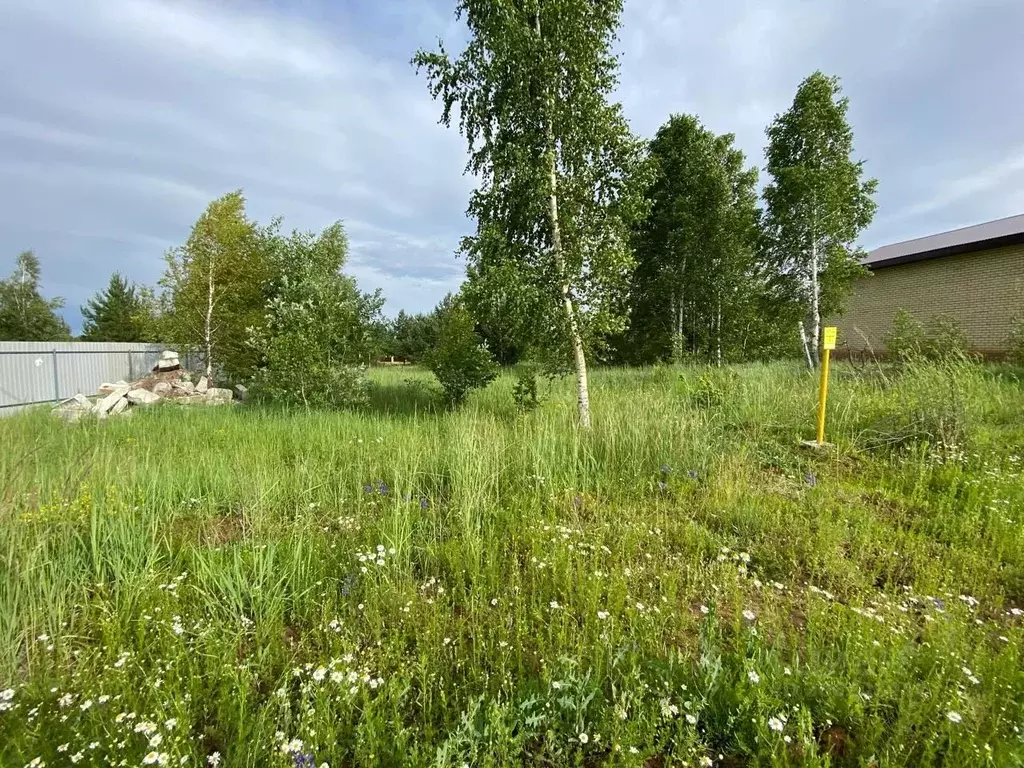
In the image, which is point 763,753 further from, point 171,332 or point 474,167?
point 171,332

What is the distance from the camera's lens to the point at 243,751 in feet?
4.84

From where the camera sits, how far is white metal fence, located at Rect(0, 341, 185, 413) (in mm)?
12250

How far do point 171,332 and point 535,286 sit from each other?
43.1ft

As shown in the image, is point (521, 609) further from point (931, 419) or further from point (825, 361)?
point (931, 419)

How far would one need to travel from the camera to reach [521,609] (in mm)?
2191

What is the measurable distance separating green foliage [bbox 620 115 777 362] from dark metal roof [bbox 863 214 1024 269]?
654 centimetres

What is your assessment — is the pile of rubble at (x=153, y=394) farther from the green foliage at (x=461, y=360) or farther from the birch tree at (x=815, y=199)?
the birch tree at (x=815, y=199)

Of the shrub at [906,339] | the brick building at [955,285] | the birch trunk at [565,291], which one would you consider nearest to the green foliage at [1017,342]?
the brick building at [955,285]

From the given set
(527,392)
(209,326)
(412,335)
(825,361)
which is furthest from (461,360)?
(412,335)

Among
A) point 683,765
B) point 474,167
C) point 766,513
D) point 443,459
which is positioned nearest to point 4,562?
point 443,459

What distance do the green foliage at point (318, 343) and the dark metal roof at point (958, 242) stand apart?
19656 mm

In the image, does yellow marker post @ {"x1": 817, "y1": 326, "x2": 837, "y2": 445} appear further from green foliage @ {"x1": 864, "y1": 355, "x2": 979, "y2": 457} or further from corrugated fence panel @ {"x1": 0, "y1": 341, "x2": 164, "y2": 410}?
corrugated fence panel @ {"x1": 0, "y1": 341, "x2": 164, "y2": 410}

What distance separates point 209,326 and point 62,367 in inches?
189

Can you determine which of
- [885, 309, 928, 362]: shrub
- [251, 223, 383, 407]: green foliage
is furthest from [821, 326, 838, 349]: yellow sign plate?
[251, 223, 383, 407]: green foliage
